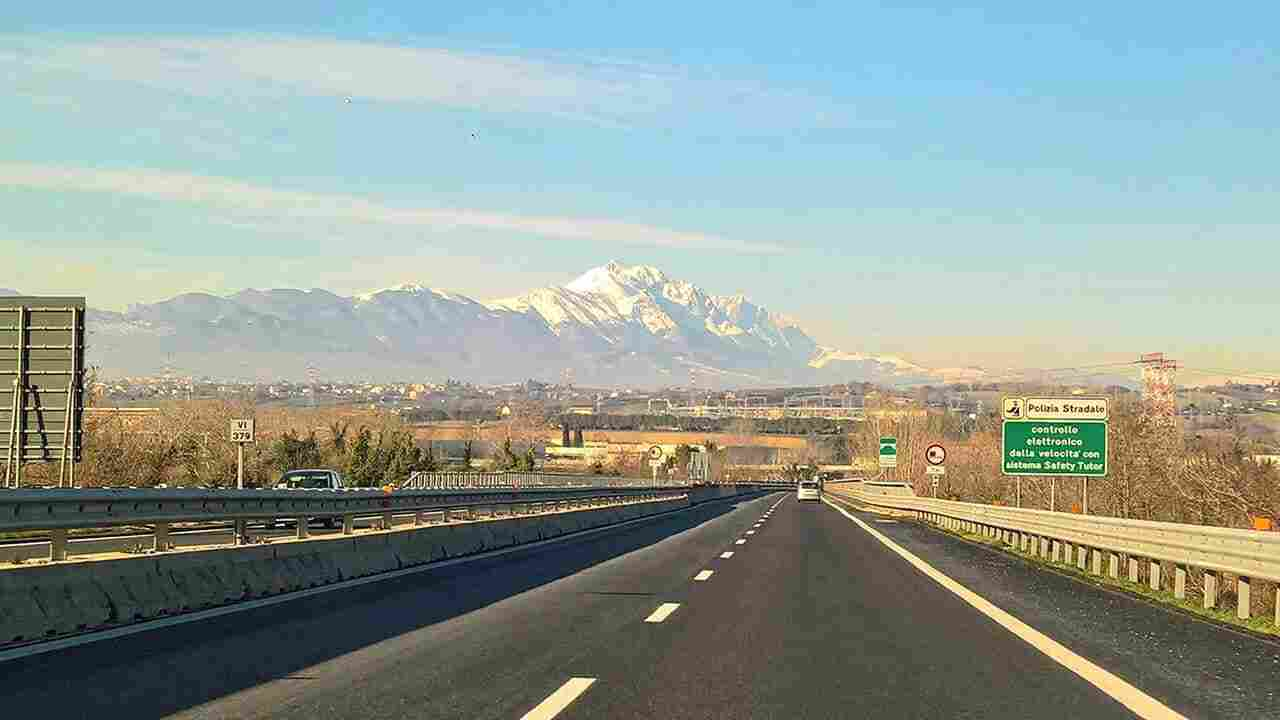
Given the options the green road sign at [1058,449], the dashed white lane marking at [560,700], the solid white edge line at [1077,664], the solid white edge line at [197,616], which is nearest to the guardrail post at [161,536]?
the solid white edge line at [197,616]

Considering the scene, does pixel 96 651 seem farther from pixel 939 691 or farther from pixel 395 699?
pixel 939 691

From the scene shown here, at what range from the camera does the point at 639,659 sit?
1221 centimetres

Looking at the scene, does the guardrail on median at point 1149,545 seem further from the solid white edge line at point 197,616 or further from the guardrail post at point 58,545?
the guardrail post at point 58,545

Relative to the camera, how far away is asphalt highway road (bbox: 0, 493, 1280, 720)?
388 inches

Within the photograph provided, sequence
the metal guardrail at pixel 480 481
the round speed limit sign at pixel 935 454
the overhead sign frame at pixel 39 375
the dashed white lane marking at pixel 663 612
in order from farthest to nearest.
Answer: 1. the metal guardrail at pixel 480 481
2. the round speed limit sign at pixel 935 454
3. the overhead sign frame at pixel 39 375
4. the dashed white lane marking at pixel 663 612

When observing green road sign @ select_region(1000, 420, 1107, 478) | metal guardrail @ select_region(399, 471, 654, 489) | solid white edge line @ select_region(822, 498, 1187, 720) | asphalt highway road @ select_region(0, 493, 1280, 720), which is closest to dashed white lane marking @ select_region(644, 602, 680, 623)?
asphalt highway road @ select_region(0, 493, 1280, 720)

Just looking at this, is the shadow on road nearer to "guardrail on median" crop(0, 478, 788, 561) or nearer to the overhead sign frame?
"guardrail on median" crop(0, 478, 788, 561)

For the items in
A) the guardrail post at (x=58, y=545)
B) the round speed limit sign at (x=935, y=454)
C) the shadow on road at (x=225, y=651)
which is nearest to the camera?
the shadow on road at (x=225, y=651)

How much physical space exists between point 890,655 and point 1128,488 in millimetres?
47117

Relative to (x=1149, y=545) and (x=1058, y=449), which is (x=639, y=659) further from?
(x=1058, y=449)

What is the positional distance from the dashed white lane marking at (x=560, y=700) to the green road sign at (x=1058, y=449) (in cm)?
3123

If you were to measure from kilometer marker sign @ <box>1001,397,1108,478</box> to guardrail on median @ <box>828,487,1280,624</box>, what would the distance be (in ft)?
6.04

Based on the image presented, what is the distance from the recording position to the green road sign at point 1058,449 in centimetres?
3991

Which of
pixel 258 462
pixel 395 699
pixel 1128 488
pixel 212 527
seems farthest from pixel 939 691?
pixel 258 462
